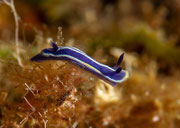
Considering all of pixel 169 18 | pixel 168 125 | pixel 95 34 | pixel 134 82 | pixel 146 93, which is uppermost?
pixel 169 18

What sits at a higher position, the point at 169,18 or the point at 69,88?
the point at 169,18

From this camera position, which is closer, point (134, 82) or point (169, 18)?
point (134, 82)

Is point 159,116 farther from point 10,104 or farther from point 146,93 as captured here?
point 10,104

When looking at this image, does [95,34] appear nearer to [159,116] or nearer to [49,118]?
[159,116]

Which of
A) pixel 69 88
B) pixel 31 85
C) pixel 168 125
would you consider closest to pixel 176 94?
pixel 168 125

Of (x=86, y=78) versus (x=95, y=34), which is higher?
(x=95, y=34)

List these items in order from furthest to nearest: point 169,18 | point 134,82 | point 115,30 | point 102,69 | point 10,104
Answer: point 169,18
point 115,30
point 134,82
point 10,104
point 102,69

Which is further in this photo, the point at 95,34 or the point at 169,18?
the point at 169,18

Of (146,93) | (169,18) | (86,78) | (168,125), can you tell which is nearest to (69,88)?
(86,78)

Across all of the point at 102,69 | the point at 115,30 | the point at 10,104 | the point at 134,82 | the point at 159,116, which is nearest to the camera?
the point at 102,69
